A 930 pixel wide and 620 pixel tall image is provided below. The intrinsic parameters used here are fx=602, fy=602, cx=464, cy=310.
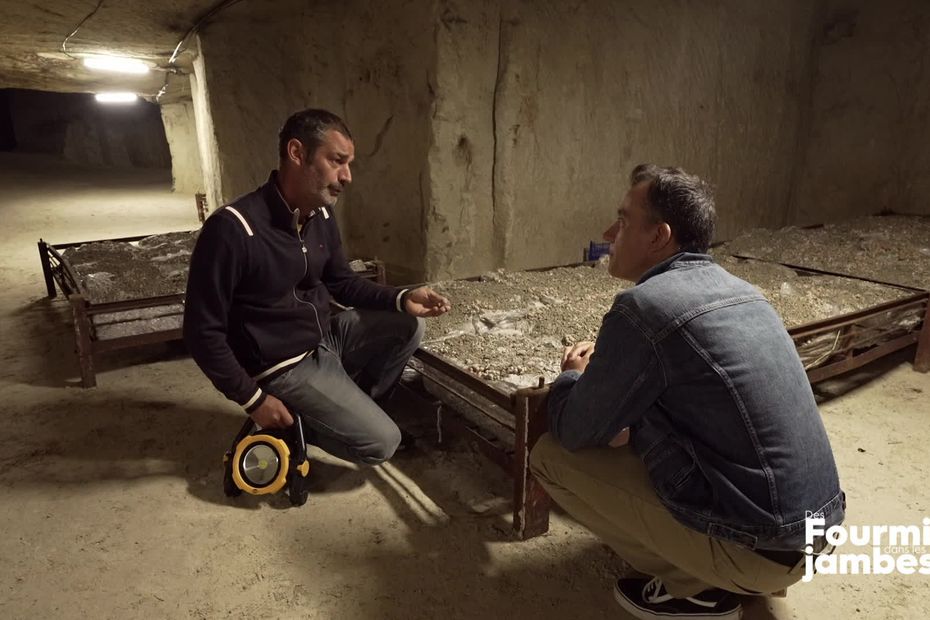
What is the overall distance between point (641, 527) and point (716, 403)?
0.42 m

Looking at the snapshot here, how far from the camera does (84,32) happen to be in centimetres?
485

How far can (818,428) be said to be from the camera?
53.9 inches

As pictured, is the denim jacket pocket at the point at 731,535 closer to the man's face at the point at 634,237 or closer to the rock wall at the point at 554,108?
the man's face at the point at 634,237

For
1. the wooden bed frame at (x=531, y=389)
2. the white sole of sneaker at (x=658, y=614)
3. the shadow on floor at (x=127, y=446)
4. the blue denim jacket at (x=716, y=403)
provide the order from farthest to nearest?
the shadow on floor at (x=127, y=446)
the wooden bed frame at (x=531, y=389)
the white sole of sneaker at (x=658, y=614)
the blue denim jacket at (x=716, y=403)

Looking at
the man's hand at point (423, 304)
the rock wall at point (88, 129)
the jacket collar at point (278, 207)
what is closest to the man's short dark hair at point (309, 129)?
the jacket collar at point (278, 207)

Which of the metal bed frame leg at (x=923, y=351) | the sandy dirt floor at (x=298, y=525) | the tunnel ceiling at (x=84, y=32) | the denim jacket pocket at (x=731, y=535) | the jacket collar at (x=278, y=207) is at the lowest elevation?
the sandy dirt floor at (x=298, y=525)

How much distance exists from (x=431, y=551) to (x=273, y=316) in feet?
3.14

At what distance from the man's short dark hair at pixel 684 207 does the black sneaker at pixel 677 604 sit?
0.91 m

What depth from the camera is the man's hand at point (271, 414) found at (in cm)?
204

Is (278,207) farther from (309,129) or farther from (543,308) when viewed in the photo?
(543,308)

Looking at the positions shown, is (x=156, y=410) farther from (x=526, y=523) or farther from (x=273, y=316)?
(x=526, y=523)

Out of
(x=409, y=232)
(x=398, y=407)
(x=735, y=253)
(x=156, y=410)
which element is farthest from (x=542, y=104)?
(x=156, y=410)

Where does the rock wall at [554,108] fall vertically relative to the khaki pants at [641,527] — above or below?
above

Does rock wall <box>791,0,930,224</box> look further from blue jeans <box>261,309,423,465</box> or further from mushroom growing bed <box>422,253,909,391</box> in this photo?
blue jeans <box>261,309,423,465</box>
